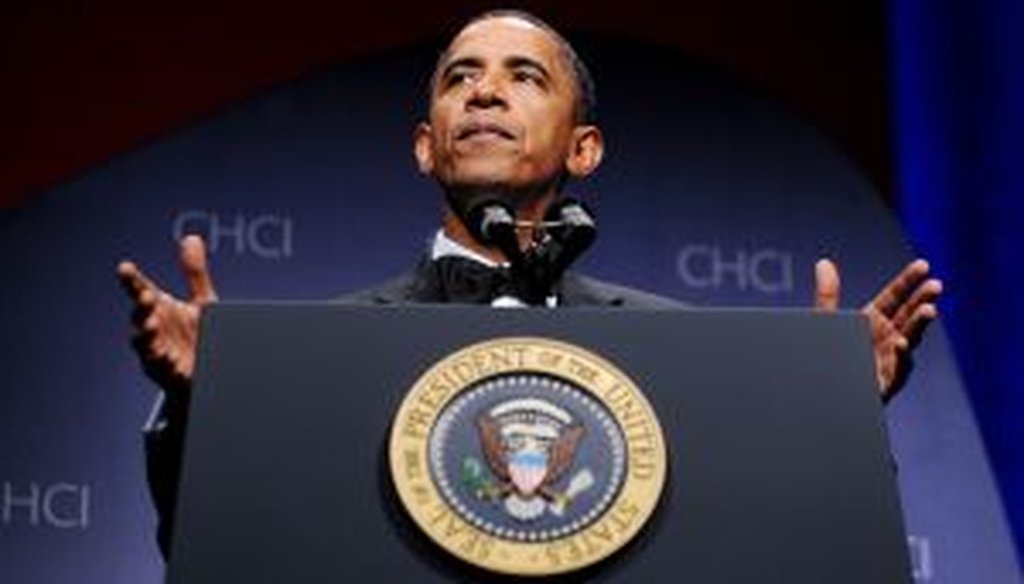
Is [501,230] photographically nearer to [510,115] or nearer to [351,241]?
[510,115]

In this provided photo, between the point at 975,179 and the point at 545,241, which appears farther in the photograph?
the point at 975,179

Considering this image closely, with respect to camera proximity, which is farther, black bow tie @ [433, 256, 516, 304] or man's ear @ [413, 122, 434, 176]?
man's ear @ [413, 122, 434, 176]

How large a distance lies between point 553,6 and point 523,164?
1418 millimetres

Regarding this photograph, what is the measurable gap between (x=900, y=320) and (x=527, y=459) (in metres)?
0.40

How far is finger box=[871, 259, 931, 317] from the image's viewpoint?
1.27 metres

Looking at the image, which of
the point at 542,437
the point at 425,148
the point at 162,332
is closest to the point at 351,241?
the point at 425,148

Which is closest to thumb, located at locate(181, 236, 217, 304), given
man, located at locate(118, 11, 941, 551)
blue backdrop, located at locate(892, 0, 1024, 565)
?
man, located at locate(118, 11, 941, 551)

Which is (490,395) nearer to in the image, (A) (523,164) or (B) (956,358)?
(A) (523,164)

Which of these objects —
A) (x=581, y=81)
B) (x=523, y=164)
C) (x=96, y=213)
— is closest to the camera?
(x=523, y=164)

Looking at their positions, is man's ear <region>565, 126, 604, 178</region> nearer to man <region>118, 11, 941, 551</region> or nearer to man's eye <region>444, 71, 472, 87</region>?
man <region>118, 11, 941, 551</region>

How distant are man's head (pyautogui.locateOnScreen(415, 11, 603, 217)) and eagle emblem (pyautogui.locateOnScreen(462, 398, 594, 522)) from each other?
0.49 metres

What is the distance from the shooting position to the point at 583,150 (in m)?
1.67

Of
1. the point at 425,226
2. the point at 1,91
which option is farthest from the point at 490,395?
the point at 1,91

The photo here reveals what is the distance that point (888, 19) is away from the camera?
9.77 feet
